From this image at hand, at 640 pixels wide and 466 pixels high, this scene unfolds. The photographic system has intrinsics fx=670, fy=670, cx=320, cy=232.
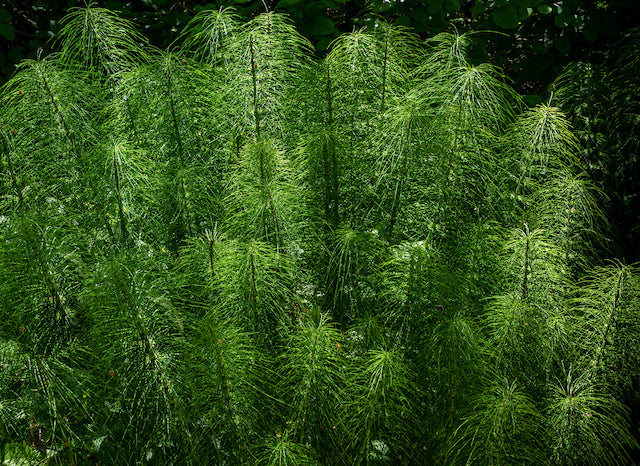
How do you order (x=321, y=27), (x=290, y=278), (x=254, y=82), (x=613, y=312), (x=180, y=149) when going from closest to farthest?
1. (x=290, y=278)
2. (x=613, y=312)
3. (x=254, y=82)
4. (x=180, y=149)
5. (x=321, y=27)

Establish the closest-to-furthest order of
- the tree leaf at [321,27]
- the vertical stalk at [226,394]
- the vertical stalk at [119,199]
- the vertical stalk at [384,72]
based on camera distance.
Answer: the vertical stalk at [226,394], the vertical stalk at [119,199], the vertical stalk at [384,72], the tree leaf at [321,27]

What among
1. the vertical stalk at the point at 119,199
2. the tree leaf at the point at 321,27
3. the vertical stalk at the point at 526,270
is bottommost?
the vertical stalk at the point at 526,270

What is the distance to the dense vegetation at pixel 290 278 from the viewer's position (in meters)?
1.84

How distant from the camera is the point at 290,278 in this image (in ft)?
6.87

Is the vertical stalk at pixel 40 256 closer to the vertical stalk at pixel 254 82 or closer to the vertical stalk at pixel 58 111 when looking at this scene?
the vertical stalk at pixel 58 111

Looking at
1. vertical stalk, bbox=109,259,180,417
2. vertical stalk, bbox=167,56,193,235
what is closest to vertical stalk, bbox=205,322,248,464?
vertical stalk, bbox=109,259,180,417

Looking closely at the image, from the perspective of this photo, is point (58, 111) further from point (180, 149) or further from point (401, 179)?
point (401, 179)

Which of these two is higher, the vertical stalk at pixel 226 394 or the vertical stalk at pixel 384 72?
the vertical stalk at pixel 384 72

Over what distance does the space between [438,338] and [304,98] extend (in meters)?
1.07

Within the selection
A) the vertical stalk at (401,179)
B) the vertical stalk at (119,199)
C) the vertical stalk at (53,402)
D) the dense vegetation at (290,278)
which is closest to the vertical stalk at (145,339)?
the dense vegetation at (290,278)

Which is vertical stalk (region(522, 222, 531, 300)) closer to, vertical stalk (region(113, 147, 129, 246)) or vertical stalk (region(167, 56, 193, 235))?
vertical stalk (region(167, 56, 193, 235))

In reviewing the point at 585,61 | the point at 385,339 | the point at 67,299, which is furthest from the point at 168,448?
the point at 585,61

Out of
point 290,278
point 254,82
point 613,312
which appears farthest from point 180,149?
point 613,312

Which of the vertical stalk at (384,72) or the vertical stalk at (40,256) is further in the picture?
the vertical stalk at (384,72)
